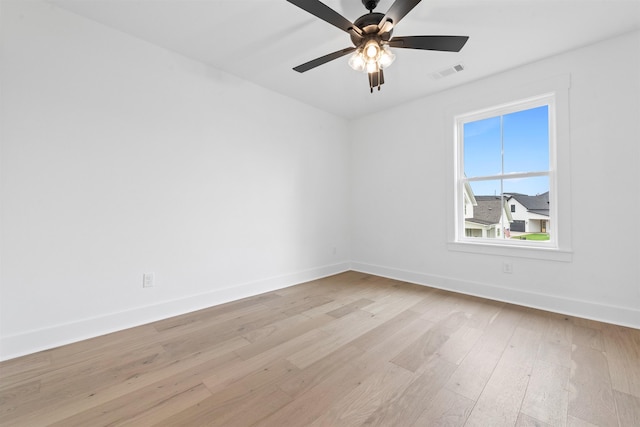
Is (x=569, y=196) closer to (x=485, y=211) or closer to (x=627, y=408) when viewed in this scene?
(x=485, y=211)

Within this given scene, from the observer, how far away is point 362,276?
13.3 feet

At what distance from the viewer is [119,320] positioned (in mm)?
2312

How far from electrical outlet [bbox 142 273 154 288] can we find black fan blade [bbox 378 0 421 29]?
2.80m

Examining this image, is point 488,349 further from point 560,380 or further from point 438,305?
point 438,305

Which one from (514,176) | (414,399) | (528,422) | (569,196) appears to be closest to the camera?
(528,422)

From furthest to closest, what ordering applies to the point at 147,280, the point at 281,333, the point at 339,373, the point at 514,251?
the point at 514,251
the point at 147,280
the point at 281,333
the point at 339,373

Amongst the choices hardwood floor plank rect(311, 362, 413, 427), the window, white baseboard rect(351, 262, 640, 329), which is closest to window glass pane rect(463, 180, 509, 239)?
the window

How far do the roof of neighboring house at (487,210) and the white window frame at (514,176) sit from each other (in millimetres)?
169

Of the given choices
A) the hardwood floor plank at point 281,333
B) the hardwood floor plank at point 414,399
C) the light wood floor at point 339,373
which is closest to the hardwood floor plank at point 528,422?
the light wood floor at point 339,373

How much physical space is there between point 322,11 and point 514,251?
2962 mm

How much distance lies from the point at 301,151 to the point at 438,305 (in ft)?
8.62

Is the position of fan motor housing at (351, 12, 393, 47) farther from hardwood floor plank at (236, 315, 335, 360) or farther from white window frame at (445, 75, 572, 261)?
hardwood floor plank at (236, 315, 335, 360)

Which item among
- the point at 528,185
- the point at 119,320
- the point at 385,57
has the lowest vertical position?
the point at 119,320

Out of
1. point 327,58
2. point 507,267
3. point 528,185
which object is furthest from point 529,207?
point 327,58
